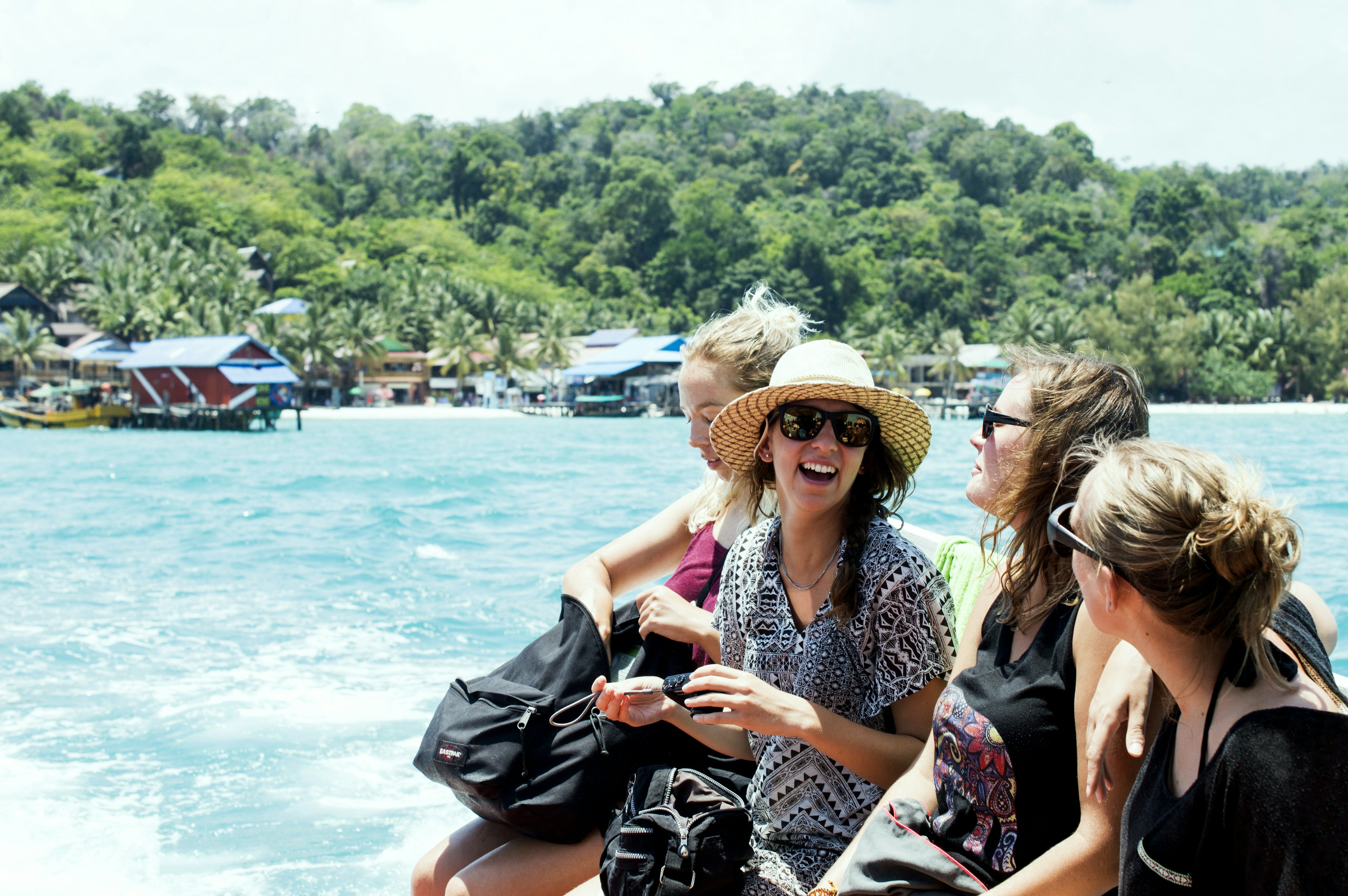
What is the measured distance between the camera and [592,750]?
2340 mm

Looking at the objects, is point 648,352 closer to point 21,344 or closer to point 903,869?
point 21,344

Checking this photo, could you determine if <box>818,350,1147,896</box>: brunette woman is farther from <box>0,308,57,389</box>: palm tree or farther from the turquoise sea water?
<box>0,308,57,389</box>: palm tree

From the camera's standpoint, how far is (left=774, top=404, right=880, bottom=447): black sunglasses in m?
2.19

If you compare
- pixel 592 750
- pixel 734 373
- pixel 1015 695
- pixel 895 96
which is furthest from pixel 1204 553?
pixel 895 96

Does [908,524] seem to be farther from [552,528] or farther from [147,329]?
[147,329]

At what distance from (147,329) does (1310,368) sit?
62223 mm

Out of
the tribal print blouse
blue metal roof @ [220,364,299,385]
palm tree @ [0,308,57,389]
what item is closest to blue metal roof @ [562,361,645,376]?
blue metal roof @ [220,364,299,385]

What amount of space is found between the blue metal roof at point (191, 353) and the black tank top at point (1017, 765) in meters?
49.3

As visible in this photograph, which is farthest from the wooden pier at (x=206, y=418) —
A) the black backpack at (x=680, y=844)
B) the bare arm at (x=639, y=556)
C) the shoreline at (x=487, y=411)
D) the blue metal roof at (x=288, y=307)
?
the black backpack at (x=680, y=844)

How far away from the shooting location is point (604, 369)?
60438 millimetres

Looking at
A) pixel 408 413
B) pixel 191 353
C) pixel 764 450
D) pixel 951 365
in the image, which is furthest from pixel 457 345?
pixel 764 450

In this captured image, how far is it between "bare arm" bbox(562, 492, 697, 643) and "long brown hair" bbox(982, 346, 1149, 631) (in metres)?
0.98

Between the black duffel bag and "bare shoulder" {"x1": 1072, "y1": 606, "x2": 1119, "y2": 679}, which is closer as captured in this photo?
"bare shoulder" {"x1": 1072, "y1": 606, "x2": 1119, "y2": 679}

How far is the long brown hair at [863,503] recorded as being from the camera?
2.07 metres
